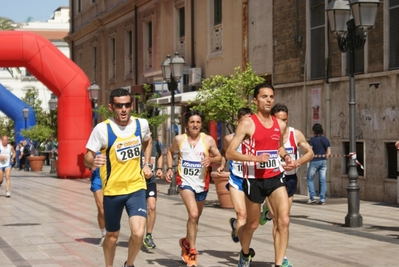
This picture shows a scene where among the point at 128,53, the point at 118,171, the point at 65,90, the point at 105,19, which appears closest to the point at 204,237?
the point at 118,171

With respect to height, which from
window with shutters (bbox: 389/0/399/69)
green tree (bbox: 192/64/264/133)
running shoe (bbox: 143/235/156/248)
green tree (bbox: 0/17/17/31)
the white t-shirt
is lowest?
running shoe (bbox: 143/235/156/248)

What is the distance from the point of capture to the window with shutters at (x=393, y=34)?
19.7 meters

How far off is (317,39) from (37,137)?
26084 mm

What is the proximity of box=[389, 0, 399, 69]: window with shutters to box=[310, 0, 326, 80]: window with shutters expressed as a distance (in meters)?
3.13

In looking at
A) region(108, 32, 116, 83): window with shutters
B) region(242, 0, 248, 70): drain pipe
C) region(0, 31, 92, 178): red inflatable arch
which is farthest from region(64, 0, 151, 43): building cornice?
region(242, 0, 248, 70): drain pipe

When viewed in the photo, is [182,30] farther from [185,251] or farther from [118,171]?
[118,171]

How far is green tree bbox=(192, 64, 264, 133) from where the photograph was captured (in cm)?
2053

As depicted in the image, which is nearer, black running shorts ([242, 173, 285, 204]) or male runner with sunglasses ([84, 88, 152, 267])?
male runner with sunglasses ([84, 88, 152, 267])

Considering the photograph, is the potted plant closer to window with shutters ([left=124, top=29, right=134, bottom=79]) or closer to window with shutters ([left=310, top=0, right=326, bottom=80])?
window with shutters ([left=124, top=29, right=134, bottom=79])

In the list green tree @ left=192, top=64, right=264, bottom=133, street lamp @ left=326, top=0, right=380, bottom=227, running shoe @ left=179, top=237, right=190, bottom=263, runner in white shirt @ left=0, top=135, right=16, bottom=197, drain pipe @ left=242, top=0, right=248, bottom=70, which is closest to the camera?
running shoe @ left=179, top=237, right=190, bottom=263

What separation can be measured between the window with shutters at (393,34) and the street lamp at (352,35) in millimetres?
4311

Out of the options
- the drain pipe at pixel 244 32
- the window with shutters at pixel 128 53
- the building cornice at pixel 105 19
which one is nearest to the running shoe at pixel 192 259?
the drain pipe at pixel 244 32

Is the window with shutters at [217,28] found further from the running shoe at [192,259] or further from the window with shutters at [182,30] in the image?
the running shoe at [192,259]

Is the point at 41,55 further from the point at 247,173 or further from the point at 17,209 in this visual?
the point at 247,173
